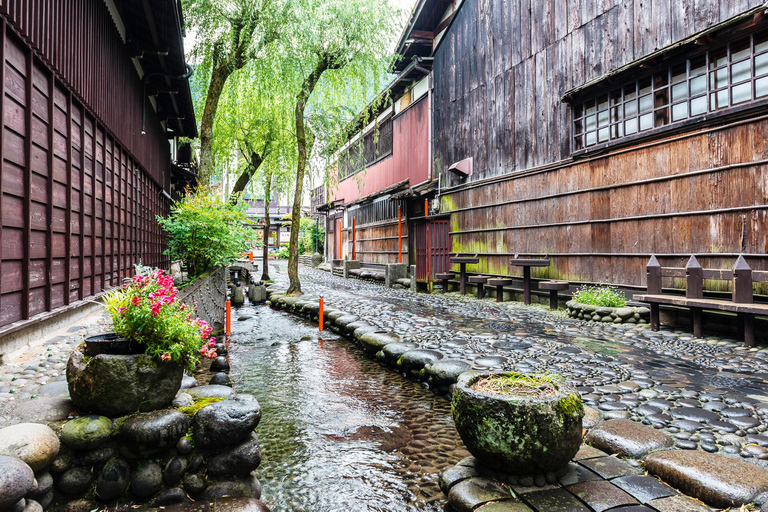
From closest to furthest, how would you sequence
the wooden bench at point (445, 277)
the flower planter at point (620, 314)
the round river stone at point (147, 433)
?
the round river stone at point (147, 433)
the flower planter at point (620, 314)
the wooden bench at point (445, 277)

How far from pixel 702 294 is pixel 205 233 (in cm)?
894

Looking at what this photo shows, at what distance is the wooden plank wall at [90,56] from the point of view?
5.04 metres

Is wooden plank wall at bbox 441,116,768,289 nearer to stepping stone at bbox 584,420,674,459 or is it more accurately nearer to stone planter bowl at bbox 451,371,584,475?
stepping stone at bbox 584,420,674,459

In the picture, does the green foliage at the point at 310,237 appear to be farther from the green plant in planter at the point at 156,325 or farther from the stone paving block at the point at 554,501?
the stone paving block at the point at 554,501

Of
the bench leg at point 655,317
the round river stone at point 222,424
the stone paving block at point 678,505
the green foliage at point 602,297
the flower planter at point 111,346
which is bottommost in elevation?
the stone paving block at point 678,505

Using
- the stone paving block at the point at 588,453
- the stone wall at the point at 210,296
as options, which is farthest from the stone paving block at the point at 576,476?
the stone wall at the point at 210,296

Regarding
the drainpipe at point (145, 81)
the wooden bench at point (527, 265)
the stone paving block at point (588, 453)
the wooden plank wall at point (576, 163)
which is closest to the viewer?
the stone paving block at point (588, 453)

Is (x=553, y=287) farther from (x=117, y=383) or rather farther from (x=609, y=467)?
(x=117, y=383)

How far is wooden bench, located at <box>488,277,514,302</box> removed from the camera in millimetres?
12016

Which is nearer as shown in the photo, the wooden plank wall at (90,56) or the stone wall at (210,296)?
the wooden plank wall at (90,56)

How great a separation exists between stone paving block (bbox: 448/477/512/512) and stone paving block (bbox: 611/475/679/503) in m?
0.73

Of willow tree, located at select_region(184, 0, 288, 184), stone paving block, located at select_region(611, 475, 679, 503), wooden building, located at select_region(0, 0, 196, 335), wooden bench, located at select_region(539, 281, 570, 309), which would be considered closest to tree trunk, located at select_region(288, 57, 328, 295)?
willow tree, located at select_region(184, 0, 288, 184)

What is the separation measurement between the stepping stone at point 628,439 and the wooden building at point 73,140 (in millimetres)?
5503

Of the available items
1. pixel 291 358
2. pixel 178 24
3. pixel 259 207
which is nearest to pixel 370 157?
pixel 178 24
